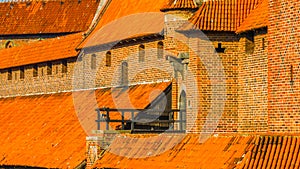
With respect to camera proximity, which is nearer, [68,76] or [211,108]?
[211,108]

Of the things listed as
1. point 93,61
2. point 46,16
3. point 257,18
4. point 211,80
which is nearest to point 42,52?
point 93,61

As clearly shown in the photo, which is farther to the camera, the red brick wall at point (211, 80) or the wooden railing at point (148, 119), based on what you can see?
the wooden railing at point (148, 119)

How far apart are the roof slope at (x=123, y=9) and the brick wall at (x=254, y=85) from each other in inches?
550

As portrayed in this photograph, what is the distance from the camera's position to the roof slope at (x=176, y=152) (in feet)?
92.8

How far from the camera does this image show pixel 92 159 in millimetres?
40438

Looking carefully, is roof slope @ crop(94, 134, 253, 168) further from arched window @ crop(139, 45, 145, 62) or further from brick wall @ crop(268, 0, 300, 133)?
arched window @ crop(139, 45, 145, 62)

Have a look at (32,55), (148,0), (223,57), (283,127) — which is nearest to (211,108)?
(223,57)

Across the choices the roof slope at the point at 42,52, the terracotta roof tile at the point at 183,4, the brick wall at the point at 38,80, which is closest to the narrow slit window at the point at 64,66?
the brick wall at the point at 38,80

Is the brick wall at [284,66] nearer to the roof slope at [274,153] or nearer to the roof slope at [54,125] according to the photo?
the roof slope at [274,153]

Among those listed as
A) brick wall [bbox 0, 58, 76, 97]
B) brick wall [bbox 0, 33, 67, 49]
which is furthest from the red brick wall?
brick wall [bbox 0, 33, 67, 49]

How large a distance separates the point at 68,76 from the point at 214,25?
27.1 metres

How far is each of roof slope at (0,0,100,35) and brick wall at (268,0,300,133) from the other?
189 ft

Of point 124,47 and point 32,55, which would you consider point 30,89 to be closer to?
point 32,55

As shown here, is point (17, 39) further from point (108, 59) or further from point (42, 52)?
point (108, 59)
